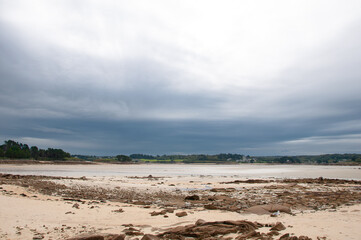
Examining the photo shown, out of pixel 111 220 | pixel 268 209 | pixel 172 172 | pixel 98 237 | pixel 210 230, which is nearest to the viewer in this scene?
pixel 98 237

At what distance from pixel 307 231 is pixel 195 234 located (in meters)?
4.27

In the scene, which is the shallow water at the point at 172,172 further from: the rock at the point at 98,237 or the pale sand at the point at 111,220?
the rock at the point at 98,237

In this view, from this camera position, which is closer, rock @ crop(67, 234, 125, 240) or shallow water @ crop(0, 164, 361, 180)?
rock @ crop(67, 234, 125, 240)

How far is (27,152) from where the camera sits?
146 metres

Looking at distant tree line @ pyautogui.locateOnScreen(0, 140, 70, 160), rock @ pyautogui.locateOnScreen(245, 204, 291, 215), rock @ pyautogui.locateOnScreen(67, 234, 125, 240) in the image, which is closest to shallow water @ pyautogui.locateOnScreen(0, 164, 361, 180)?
rock @ pyautogui.locateOnScreen(245, 204, 291, 215)

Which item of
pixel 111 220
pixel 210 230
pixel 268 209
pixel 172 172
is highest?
pixel 210 230

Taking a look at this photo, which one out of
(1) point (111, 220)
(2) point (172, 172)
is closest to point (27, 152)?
(2) point (172, 172)

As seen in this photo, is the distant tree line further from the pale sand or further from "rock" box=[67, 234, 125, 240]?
"rock" box=[67, 234, 125, 240]

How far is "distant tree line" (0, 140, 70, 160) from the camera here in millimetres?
137375

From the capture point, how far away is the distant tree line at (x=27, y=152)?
451ft

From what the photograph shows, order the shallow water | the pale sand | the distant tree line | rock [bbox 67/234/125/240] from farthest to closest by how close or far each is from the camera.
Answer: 1. the distant tree line
2. the shallow water
3. the pale sand
4. rock [bbox 67/234/125/240]

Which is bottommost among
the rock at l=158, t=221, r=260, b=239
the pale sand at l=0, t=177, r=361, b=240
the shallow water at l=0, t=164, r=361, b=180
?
the shallow water at l=0, t=164, r=361, b=180

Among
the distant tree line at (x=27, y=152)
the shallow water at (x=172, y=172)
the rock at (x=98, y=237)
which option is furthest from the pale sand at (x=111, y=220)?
the distant tree line at (x=27, y=152)

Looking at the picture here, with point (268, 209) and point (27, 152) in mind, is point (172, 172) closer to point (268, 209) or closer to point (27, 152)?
point (268, 209)
